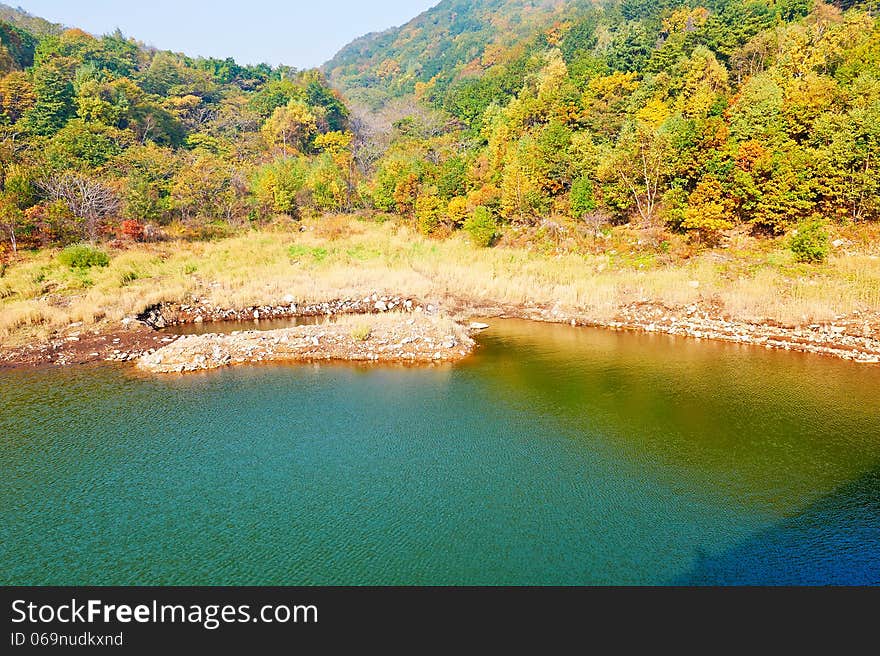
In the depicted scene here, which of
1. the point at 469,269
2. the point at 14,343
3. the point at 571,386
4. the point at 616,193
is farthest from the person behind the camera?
the point at 616,193

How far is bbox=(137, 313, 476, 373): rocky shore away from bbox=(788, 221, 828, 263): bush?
13.1 m

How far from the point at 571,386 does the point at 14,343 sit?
16.8 m

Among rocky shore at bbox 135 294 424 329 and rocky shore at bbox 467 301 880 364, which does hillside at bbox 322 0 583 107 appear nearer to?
rocky shore at bbox 135 294 424 329

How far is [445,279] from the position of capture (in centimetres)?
2356

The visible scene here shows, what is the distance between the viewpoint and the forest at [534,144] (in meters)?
23.1

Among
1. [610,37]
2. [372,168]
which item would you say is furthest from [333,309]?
[610,37]

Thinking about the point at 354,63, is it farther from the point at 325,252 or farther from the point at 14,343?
the point at 14,343

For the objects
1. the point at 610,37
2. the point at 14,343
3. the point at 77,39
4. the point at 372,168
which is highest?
the point at 77,39

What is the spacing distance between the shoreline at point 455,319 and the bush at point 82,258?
6.30m

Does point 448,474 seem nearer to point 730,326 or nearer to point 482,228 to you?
point 730,326

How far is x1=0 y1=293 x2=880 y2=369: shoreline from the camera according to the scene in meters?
15.5

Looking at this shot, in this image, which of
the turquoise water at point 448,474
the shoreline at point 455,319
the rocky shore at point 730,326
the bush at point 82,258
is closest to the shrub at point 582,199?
the shoreline at point 455,319

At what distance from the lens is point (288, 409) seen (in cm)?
1270

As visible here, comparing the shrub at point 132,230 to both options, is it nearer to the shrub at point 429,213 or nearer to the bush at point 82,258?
the bush at point 82,258
